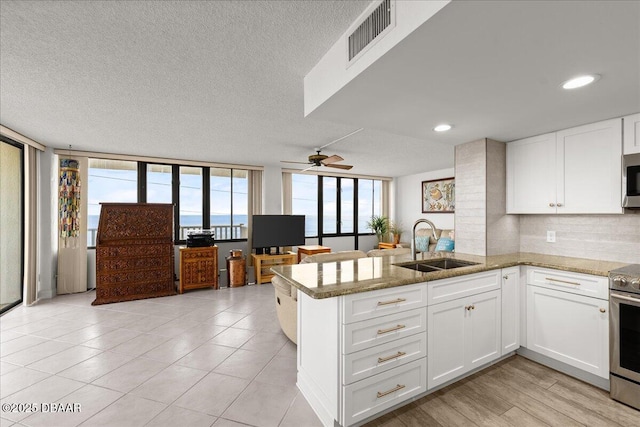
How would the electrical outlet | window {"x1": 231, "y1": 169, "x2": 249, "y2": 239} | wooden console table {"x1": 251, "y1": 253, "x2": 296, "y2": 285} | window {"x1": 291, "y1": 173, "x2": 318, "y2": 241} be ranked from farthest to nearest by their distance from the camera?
window {"x1": 291, "y1": 173, "x2": 318, "y2": 241} → window {"x1": 231, "y1": 169, "x2": 249, "y2": 239} → wooden console table {"x1": 251, "y1": 253, "x2": 296, "y2": 285} → the electrical outlet

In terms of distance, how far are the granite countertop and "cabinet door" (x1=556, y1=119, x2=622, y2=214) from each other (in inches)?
20.0

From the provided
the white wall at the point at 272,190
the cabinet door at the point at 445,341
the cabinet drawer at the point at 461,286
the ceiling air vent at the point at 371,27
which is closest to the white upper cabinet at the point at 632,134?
the cabinet drawer at the point at 461,286

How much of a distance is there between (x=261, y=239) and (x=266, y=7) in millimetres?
4562

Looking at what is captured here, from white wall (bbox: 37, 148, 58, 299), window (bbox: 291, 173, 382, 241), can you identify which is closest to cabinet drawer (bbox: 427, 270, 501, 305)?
window (bbox: 291, 173, 382, 241)

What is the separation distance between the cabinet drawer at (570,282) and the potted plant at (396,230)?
4972 mm

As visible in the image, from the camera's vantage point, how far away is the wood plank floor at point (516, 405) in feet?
5.70

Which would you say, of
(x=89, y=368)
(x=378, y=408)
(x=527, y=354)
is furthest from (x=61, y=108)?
(x=527, y=354)

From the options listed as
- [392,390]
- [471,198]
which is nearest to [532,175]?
[471,198]

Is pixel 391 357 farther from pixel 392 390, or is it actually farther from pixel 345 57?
pixel 345 57

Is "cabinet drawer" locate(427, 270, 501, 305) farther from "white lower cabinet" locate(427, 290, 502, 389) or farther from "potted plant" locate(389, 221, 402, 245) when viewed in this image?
"potted plant" locate(389, 221, 402, 245)

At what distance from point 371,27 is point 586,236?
2850 mm

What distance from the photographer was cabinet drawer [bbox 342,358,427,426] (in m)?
1.61

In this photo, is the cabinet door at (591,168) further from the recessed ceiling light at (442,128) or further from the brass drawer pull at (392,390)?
the brass drawer pull at (392,390)

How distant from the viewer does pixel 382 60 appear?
1.37 m
